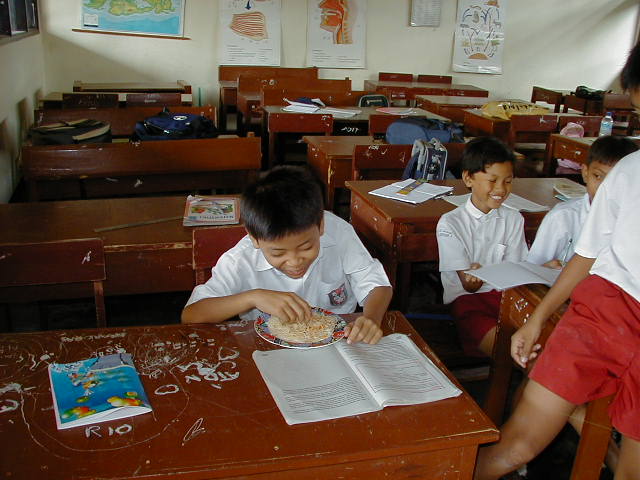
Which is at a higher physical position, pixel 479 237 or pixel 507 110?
pixel 507 110

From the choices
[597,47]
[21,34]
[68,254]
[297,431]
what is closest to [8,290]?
[68,254]

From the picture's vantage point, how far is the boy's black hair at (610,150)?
205cm

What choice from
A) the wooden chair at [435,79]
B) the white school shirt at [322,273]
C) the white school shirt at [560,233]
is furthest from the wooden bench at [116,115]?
the wooden chair at [435,79]

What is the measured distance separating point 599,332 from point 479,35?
698 centimetres

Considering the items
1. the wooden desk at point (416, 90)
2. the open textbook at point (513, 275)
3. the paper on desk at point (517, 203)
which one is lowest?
the paper on desk at point (517, 203)

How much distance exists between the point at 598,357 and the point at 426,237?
1.15 metres

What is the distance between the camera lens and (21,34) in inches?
194

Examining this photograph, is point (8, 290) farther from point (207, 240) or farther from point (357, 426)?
point (357, 426)

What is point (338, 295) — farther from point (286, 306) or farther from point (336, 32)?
point (336, 32)

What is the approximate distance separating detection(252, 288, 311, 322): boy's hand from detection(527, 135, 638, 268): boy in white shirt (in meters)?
1.08

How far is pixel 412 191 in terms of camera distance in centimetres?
262

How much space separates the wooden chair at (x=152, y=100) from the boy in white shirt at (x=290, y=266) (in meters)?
3.39

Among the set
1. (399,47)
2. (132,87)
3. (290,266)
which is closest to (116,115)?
(132,87)

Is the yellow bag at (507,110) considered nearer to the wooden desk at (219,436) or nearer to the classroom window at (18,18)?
the classroom window at (18,18)
